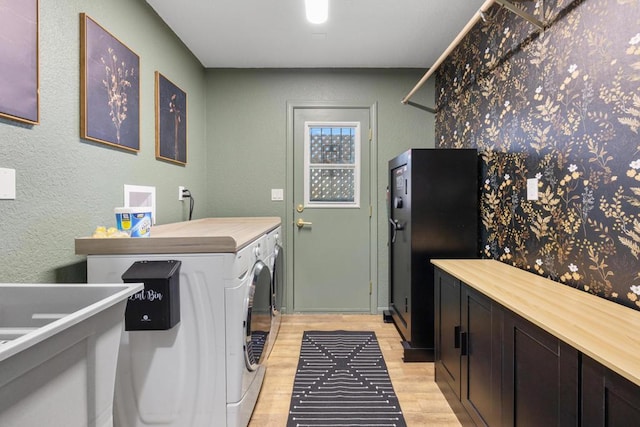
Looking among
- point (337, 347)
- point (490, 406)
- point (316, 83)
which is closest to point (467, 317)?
point (490, 406)

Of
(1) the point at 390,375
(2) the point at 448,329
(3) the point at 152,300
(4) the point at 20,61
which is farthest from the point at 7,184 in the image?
(1) the point at 390,375

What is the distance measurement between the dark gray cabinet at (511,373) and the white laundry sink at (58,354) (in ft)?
3.98

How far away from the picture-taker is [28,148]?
1269 mm

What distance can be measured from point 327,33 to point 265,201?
156 centimetres

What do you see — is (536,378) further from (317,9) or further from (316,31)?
(316,31)

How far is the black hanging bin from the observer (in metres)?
1.28

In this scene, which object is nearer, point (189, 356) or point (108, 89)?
point (189, 356)

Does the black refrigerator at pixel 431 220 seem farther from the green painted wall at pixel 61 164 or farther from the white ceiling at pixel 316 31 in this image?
the green painted wall at pixel 61 164

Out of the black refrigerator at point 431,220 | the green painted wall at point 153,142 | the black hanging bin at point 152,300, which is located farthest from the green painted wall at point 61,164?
the black refrigerator at point 431,220

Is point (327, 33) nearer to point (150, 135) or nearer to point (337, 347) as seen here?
point (150, 135)

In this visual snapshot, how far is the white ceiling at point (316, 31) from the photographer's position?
215 cm

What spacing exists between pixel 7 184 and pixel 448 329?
206 centimetres

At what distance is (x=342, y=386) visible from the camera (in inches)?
79.1

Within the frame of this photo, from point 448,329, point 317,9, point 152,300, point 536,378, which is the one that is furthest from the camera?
point 317,9
